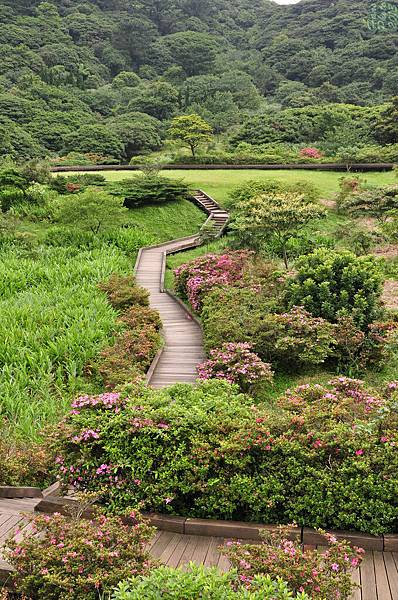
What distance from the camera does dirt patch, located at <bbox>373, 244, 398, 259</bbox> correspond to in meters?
13.9

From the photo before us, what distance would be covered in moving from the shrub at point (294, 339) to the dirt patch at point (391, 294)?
2174mm

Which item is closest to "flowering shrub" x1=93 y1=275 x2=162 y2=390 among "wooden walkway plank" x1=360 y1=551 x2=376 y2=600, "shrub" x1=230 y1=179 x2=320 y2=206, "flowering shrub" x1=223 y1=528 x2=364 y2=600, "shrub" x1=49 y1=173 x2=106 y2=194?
"flowering shrub" x1=223 y1=528 x2=364 y2=600

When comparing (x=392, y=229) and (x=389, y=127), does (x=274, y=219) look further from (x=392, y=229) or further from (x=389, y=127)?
(x=389, y=127)

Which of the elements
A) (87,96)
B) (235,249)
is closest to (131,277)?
(235,249)

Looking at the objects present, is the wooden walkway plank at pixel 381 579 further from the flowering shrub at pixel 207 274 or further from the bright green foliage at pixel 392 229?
the bright green foliage at pixel 392 229

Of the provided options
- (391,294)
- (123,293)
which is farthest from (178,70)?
(391,294)

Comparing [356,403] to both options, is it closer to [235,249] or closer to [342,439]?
[342,439]

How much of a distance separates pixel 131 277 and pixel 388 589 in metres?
9.81

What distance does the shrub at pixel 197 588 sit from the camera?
8.25 feet

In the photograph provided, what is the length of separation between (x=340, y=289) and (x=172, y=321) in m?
3.91

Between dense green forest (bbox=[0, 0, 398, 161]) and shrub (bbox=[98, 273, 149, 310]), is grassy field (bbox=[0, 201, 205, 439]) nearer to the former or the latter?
shrub (bbox=[98, 273, 149, 310])

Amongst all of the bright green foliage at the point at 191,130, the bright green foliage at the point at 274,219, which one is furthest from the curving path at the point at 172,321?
the bright green foliage at the point at 191,130

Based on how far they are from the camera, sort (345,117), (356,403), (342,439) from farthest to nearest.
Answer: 1. (345,117)
2. (356,403)
3. (342,439)

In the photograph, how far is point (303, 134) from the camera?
1409 inches
